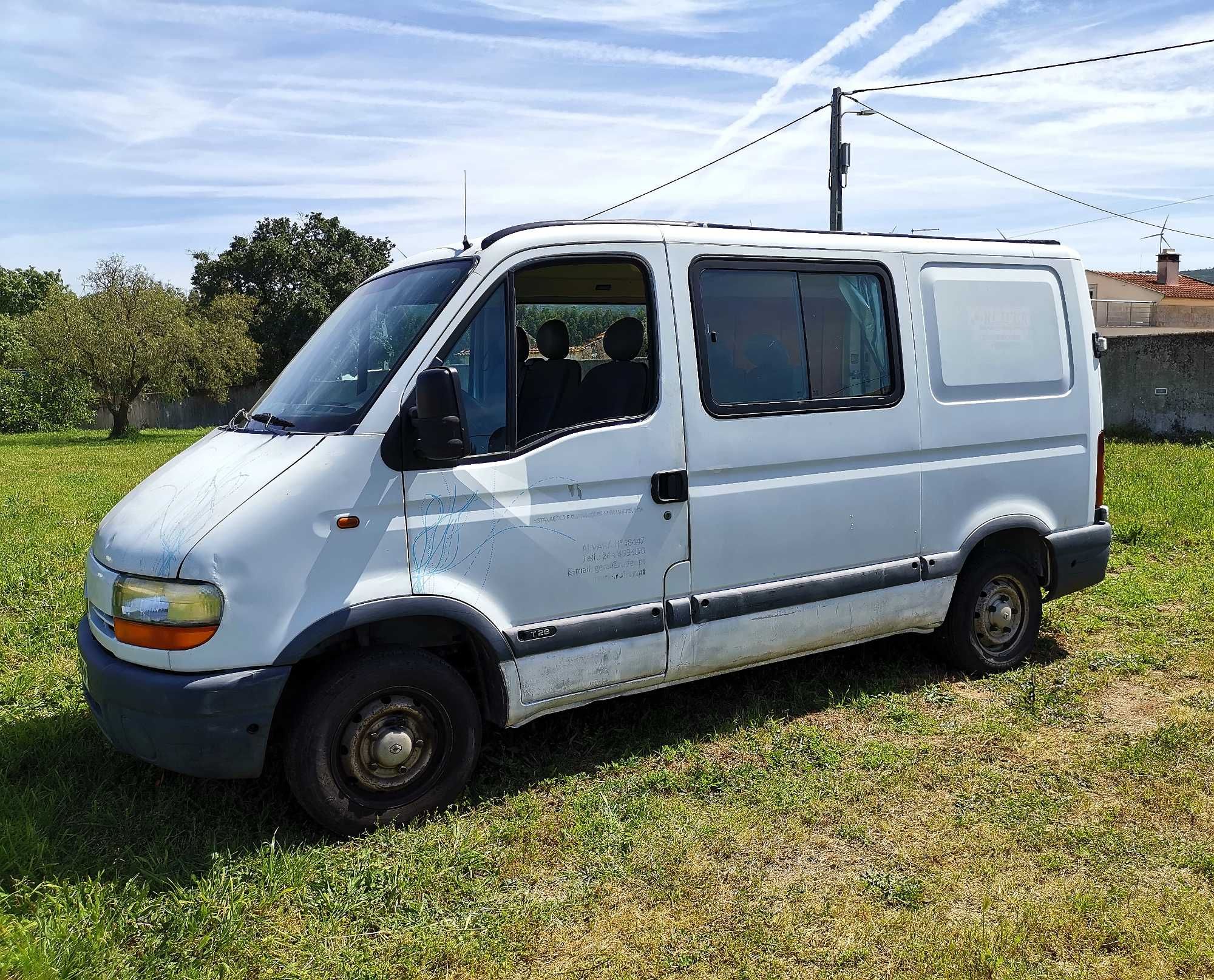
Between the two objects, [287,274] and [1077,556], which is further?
[287,274]

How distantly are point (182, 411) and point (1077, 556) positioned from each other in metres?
42.2

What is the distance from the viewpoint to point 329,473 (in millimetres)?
3732

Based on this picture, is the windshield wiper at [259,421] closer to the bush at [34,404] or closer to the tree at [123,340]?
the tree at [123,340]

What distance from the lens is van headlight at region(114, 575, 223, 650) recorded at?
3.56 metres

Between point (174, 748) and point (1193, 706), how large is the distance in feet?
16.0

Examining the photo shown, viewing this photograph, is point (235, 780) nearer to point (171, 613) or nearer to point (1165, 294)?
point (171, 613)

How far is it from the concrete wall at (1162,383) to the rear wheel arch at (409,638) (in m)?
17.8

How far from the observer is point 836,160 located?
18078 millimetres

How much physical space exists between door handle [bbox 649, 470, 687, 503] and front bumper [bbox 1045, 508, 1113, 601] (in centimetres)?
258

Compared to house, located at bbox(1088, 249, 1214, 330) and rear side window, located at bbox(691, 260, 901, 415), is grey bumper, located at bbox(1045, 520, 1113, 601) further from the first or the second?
house, located at bbox(1088, 249, 1214, 330)

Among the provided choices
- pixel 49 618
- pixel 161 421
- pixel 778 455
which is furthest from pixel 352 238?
pixel 778 455

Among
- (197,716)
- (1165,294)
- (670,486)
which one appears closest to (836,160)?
(670,486)

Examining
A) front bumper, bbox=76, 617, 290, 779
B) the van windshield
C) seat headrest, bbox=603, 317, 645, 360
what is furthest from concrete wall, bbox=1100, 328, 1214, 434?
front bumper, bbox=76, 617, 290, 779

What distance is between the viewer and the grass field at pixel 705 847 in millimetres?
3197
